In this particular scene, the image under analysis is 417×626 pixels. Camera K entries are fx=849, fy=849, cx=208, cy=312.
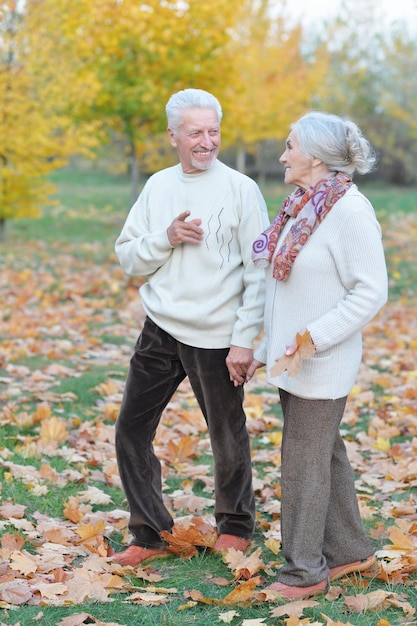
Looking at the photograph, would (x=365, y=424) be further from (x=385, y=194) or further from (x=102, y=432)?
(x=385, y=194)

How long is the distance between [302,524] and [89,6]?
1132cm

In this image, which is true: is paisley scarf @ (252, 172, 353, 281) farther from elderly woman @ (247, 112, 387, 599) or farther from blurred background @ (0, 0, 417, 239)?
blurred background @ (0, 0, 417, 239)

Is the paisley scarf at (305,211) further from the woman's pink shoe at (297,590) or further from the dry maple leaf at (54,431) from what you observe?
the dry maple leaf at (54,431)

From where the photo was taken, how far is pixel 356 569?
137 inches

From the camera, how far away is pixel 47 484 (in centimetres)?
461

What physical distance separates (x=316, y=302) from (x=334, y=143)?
Result: 0.59 meters

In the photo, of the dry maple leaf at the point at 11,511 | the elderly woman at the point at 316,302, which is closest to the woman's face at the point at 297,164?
the elderly woman at the point at 316,302

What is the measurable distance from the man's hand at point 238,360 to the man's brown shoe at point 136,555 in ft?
3.05

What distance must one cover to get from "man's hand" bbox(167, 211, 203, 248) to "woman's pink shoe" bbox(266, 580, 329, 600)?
1.41 meters

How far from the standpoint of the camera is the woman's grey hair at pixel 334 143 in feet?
10.2

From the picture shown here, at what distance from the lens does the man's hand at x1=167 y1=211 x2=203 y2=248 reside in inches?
137

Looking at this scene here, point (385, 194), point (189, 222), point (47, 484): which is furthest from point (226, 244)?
point (385, 194)

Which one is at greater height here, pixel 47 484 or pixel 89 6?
pixel 89 6

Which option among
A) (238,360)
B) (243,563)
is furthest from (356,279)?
(243,563)
